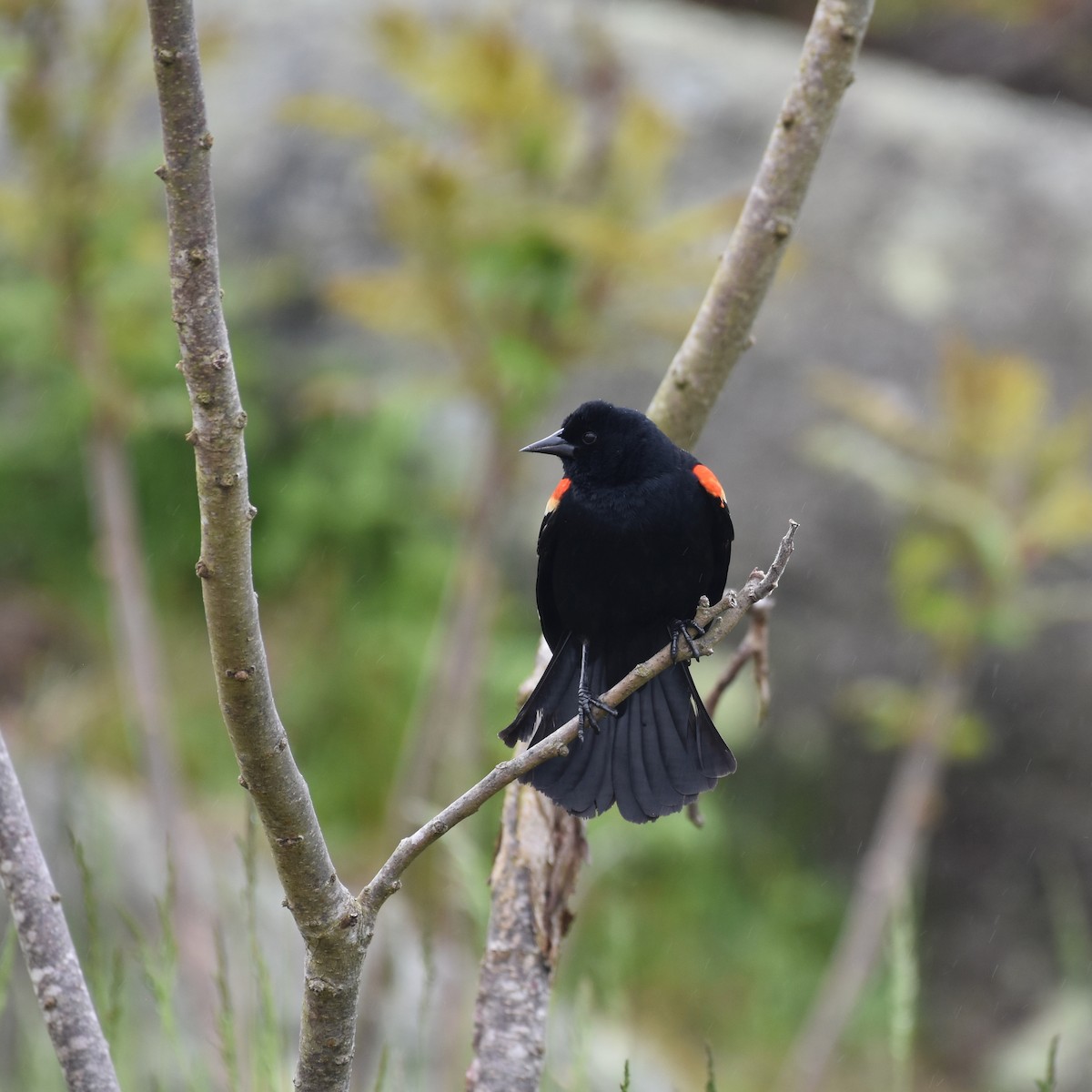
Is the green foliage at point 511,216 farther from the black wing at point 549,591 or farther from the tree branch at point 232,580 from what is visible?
the tree branch at point 232,580

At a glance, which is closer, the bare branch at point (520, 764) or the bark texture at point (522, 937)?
the bare branch at point (520, 764)

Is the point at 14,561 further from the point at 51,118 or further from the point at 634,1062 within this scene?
the point at 634,1062

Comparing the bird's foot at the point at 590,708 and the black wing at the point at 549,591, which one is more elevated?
the black wing at the point at 549,591

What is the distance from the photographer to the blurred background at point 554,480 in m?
4.52

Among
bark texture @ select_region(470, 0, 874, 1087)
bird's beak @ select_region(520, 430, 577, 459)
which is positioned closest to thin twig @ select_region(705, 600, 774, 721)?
bark texture @ select_region(470, 0, 874, 1087)

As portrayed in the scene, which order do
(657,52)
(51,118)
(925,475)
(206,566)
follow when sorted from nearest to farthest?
(206,566), (51,118), (925,475), (657,52)

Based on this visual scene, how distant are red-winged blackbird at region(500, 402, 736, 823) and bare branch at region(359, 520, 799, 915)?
58 cm

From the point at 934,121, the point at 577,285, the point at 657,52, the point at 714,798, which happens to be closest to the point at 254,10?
the point at 657,52

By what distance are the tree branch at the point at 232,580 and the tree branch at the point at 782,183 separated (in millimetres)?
1411

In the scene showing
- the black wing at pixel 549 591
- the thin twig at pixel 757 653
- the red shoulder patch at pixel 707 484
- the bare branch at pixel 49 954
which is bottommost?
the bare branch at pixel 49 954

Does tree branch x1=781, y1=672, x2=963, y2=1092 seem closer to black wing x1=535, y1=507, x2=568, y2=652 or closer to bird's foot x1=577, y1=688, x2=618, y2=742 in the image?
black wing x1=535, y1=507, x2=568, y2=652

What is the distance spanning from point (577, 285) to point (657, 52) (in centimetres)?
499

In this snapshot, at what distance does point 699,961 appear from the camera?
21.0ft

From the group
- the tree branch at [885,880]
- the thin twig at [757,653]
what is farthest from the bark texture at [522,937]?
the tree branch at [885,880]
